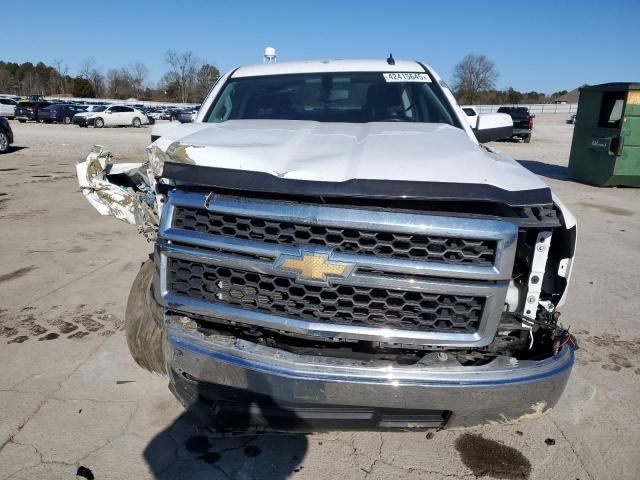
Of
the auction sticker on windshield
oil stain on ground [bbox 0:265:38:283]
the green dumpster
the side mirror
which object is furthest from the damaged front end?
the green dumpster

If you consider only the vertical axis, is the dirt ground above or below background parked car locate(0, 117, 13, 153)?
below

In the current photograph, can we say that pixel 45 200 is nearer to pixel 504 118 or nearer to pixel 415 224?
pixel 504 118

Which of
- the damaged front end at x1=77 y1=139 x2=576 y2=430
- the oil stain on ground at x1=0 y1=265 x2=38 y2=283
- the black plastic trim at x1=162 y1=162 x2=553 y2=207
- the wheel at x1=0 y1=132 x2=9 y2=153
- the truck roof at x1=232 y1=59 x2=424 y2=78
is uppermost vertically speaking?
the truck roof at x1=232 y1=59 x2=424 y2=78

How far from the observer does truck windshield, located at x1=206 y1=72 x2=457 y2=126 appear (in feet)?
12.4

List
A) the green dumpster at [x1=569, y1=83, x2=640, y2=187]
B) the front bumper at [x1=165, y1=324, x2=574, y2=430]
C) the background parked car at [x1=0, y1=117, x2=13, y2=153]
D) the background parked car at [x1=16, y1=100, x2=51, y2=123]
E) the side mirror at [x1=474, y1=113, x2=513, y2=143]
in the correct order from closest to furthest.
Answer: the front bumper at [x1=165, y1=324, x2=574, y2=430] → the side mirror at [x1=474, y1=113, x2=513, y2=143] → the green dumpster at [x1=569, y1=83, x2=640, y2=187] → the background parked car at [x1=0, y1=117, x2=13, y2=153] → the background parked car at [x1=16, y1=100, x2=51, y2=123]

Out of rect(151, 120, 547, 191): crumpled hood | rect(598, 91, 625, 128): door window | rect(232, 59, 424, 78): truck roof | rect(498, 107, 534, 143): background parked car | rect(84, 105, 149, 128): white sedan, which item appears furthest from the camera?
rect(84, 105, 149, 128): white sedan

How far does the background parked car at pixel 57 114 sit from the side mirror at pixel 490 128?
120 feet

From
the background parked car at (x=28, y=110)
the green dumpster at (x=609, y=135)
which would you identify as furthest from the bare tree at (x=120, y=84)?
the green dumpster at (x=609, y=135)

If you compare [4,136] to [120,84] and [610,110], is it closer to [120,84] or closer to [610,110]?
[610,110]

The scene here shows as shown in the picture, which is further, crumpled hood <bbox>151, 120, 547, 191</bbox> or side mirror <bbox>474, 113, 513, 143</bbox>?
side mirror <bbox>474, 113, 513, 143</bbox>

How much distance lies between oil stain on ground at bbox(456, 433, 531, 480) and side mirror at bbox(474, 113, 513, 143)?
2094 mm

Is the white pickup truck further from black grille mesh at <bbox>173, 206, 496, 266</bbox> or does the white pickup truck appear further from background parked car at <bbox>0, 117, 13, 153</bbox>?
background parked car at <bbox>0, 117, 13, 153</bbox>

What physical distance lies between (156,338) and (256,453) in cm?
78

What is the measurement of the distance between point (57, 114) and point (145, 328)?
36.9 m
